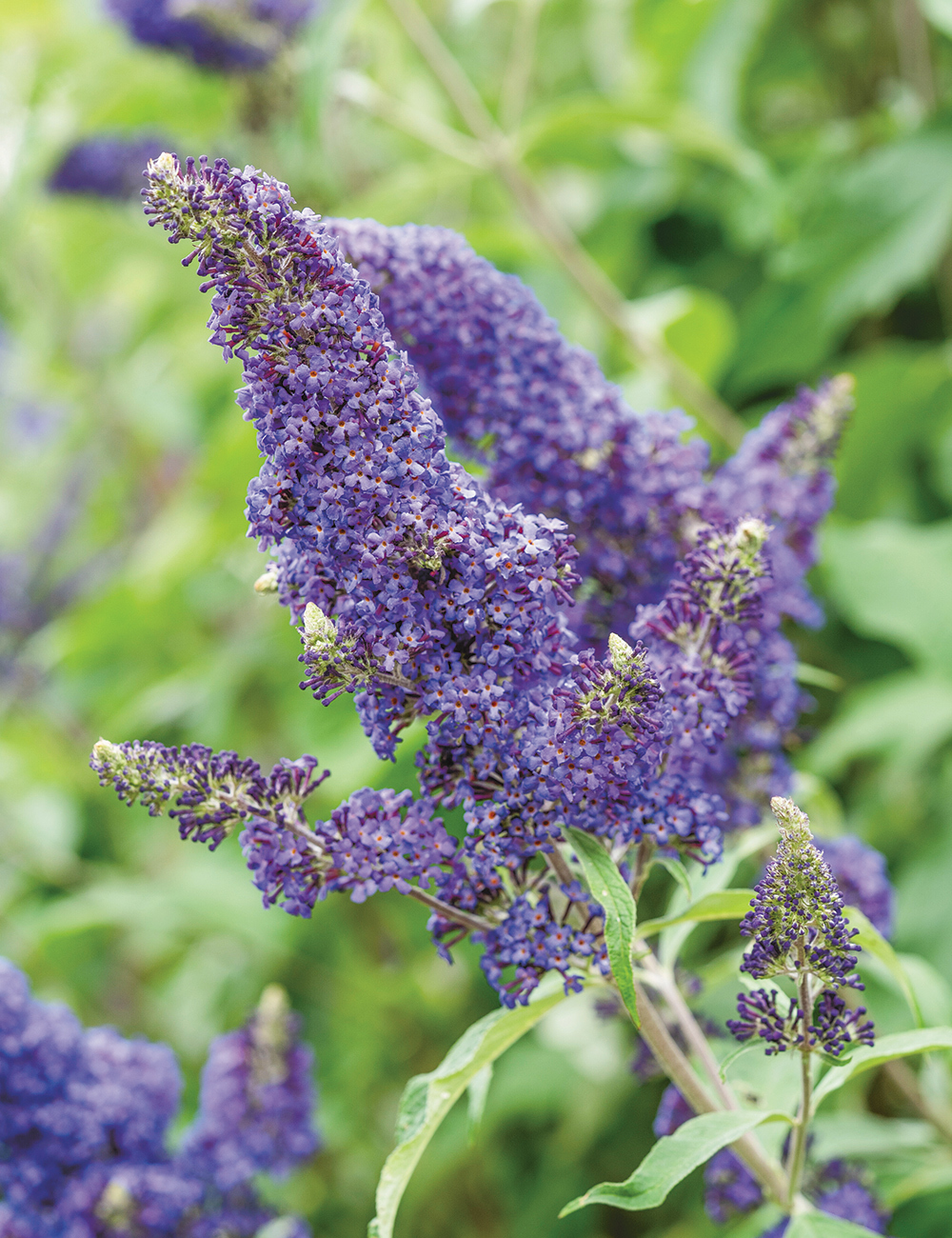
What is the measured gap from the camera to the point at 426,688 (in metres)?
1.43

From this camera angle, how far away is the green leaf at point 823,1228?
5.05 feet

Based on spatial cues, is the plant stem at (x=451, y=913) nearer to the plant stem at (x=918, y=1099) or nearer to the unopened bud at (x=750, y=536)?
the unopened bud at (x=750, y=536)

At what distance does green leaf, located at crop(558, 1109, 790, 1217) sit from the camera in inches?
53.6

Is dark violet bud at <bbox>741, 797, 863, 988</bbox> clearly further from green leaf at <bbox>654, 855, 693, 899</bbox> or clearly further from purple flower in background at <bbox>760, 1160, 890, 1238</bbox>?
purple flower in background at <bbox>760, 1160, 890, 1238</bbox>

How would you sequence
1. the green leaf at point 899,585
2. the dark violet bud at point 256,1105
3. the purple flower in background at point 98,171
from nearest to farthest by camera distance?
the dark violet bud at point 256,1105 → the green leaf at point 899,585 → the purple flower in background at point 98,171

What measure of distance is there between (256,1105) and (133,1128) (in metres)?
0.26

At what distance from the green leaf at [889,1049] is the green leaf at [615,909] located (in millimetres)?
362

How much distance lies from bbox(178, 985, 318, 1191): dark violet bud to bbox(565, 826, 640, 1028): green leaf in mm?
1025

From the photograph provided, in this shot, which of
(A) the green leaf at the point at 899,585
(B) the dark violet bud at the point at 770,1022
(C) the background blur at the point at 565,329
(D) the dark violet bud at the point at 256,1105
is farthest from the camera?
(C) the background blur at the point at 565,329

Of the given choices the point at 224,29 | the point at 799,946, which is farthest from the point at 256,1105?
the point at 224,29

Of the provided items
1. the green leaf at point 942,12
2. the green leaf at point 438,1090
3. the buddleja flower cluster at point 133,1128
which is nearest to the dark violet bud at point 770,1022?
the green leaf at point 438,1090

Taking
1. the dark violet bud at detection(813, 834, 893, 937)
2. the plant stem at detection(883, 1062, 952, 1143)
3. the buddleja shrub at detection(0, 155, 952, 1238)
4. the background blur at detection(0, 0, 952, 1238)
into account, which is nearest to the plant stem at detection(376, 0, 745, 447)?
the background blur at detection(0, 0, 952, 1238)

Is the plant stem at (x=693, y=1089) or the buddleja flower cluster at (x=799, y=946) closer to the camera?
the buddleja flower cluster at (x=799, y=946)

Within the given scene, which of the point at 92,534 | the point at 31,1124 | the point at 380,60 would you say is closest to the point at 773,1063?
the point at 31,1124
